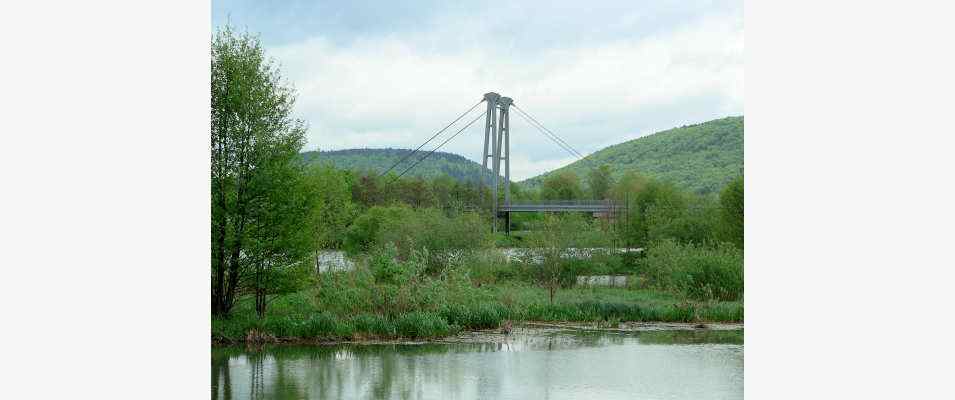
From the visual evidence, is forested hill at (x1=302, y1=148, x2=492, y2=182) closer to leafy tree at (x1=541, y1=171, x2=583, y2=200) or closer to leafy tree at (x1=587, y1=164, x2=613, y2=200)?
leafy tree at (x1=541, y1=171, x2=583, y2=200)

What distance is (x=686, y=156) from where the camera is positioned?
46.4 metres

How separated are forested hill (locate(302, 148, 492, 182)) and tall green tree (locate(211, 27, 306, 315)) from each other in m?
39.8

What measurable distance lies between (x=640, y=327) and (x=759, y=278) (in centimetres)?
680

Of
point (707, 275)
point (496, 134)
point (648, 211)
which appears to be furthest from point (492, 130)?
point (707, 275)

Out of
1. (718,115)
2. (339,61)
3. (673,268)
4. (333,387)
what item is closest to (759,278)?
(333,387)

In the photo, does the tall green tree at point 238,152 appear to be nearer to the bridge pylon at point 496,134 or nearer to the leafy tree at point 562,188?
the bridge pylon at point 496,134

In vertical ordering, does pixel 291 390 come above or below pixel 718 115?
below

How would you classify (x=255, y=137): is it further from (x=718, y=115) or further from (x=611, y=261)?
(x=718, y=115)

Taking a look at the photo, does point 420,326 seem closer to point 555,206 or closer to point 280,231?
point 280,231

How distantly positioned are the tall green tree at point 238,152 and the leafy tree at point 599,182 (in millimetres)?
31212

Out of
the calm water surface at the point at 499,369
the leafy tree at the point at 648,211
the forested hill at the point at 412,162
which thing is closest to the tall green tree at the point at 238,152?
the calm water surface at the point at 499,369

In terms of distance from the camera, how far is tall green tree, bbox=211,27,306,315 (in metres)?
10.8

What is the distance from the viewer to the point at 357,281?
1127 centimetres

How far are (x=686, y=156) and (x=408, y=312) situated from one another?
37.7 meters
